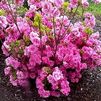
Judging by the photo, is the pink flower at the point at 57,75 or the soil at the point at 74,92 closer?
the pink flower at the point at 57,75

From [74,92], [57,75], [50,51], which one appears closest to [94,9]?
[74,92]

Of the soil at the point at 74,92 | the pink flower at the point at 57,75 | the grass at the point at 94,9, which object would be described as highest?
the grass at the point at 94,9

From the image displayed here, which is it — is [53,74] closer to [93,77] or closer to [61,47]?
[61,47]

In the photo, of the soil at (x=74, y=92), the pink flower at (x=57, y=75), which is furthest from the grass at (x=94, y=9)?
the pink flower at (x=57, y=75)

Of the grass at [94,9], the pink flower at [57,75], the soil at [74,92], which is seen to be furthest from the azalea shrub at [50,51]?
the grass at [94,9]

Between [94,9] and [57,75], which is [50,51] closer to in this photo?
[57,75]

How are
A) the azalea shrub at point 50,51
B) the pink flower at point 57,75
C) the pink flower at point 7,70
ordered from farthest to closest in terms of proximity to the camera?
1. the pink flower at point 7,70
2. the azalea shrub at point 50,51
3. the pink flower at point 57,75

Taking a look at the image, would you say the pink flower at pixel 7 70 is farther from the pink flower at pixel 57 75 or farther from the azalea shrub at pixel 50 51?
the pink flower at pixel 57 75

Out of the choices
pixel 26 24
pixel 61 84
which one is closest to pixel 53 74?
pixel 61 84

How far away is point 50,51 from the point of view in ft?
16.0

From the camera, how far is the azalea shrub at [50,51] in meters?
4.83

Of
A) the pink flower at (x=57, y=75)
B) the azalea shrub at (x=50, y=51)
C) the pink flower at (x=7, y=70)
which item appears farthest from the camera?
the pink flower at (x=7, y=70)

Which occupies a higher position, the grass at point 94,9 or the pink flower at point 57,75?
the grass at point 94,9

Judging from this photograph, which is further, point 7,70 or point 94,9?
point 94,9
